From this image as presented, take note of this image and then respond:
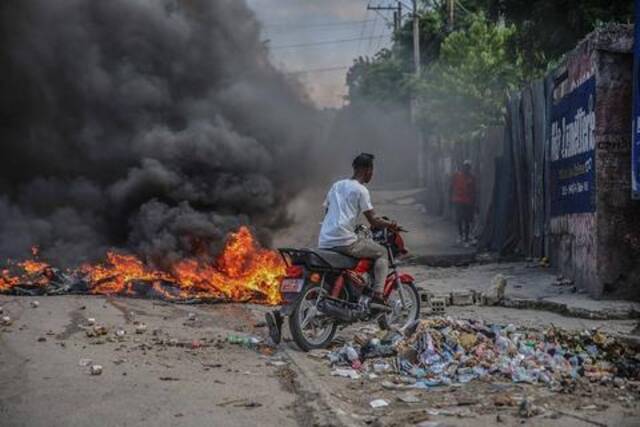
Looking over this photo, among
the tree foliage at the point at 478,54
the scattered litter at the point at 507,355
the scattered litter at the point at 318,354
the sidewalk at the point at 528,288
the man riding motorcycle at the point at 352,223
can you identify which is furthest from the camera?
the tree foliage at the point at 478,54

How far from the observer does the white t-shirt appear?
7664 millimetres

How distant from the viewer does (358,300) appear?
25.7 feet

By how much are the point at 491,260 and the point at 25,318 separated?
28.8ft

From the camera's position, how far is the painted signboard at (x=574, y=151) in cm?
1013

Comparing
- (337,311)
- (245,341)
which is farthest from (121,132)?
(337,311)

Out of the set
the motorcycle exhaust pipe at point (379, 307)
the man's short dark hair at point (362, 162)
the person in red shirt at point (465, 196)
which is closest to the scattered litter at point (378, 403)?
the motorcycle exhaust pipe at point (379, 307)

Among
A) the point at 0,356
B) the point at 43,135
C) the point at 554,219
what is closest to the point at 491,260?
the point at 554,219

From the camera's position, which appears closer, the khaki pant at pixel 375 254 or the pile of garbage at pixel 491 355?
the pile of garbage at pixel 491 355

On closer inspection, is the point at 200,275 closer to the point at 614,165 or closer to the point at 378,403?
the point at 614,165

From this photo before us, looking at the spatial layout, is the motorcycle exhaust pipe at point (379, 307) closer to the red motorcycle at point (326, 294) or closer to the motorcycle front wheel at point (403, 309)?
the red motorcycle at point (326, 294)

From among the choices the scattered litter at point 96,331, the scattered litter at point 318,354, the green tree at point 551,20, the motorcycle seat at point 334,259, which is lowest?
the scattered litter at point 318,354

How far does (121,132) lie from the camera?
13977 millimetres

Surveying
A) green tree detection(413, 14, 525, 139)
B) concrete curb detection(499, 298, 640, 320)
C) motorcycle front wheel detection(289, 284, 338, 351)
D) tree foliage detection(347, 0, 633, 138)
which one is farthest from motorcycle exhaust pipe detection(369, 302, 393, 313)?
green tree detection(413, 14, 525, 139)

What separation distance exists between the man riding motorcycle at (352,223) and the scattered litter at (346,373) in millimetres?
1167
